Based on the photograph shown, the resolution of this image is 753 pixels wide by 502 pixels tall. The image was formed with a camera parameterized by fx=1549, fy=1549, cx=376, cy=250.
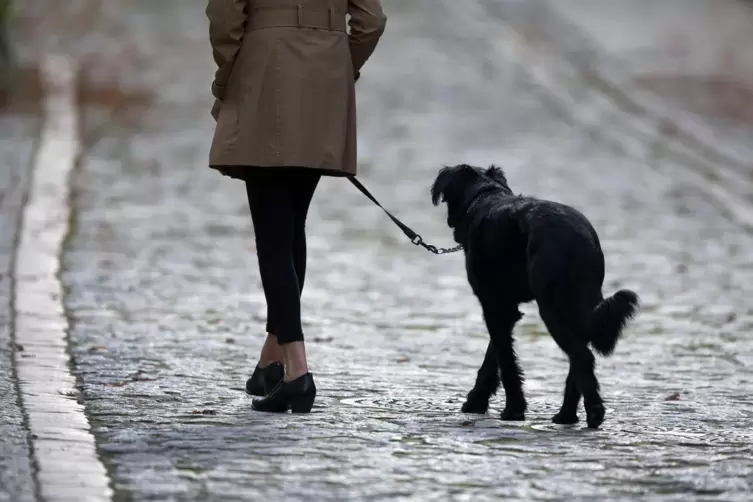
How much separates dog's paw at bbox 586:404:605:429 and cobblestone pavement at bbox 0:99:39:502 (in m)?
2.01

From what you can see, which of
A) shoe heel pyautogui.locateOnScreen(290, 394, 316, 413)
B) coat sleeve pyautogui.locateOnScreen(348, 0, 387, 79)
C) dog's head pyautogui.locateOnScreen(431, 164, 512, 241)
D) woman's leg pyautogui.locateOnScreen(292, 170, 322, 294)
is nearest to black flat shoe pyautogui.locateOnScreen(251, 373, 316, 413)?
shoe heel pyautogui.locateOnScreen(290, 394, 316, 413)

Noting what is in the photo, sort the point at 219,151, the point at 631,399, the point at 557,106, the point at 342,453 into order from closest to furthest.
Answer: the point at 342,453 → the point at 219,151 → the point at 631,399 → the point at 557,106

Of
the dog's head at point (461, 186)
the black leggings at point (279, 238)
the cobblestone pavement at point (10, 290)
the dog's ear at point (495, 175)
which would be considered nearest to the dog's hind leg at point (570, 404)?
the dog's head at point (461, 186)

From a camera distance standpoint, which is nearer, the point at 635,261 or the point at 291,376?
the point at 291,376

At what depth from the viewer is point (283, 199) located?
19.8 ft

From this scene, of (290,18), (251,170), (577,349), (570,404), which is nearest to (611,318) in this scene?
(577,349)

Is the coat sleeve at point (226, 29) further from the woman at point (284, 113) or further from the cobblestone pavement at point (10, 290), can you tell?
the cobblestone pavement at point (10, 290)

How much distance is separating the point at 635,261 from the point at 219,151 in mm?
5859

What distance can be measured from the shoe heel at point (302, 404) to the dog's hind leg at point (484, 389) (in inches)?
25.2

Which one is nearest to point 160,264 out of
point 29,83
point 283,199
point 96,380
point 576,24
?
point 96,380

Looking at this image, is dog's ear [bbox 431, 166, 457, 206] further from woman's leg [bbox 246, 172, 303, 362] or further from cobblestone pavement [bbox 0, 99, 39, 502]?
cobblestone pavement [bbox 0, 99, 39, 502]

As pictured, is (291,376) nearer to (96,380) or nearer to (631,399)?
(96,380)

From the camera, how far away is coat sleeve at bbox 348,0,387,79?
239 inches

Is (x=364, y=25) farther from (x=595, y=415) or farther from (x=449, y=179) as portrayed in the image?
(x=595, y=415)
